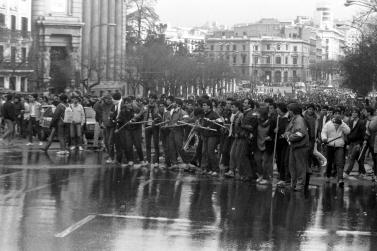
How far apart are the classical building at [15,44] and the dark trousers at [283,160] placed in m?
44.6

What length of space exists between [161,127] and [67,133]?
18.4 ft

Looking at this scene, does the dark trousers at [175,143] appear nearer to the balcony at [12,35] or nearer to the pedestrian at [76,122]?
the pedestrian at [76,122]

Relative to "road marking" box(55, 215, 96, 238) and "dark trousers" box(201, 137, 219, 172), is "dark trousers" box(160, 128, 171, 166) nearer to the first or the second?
Result: "dark trousers" box(201, 137, 219, 172)

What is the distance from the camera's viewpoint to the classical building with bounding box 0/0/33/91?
6588 cm

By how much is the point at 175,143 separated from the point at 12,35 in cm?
5017

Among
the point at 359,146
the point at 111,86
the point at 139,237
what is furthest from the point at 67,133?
the point at 111,86

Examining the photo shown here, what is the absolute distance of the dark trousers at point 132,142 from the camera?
22016mm

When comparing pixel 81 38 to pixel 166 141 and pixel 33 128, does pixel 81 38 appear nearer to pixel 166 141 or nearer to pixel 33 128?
pixel 33 128

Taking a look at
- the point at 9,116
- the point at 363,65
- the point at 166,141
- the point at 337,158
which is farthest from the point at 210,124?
the point at 363,65

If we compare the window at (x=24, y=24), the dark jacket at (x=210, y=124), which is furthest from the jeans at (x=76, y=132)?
the window at (x=24, y=24)

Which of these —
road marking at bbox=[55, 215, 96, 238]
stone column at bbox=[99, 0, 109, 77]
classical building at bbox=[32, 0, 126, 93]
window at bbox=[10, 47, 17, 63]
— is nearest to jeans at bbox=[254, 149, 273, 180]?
road marking at bbox=[55, 215, 96, 238]

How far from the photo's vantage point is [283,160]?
60.8ft

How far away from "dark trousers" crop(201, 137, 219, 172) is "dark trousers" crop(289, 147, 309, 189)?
307 centimetres

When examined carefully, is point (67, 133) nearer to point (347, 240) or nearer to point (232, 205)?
point (232, 205)
